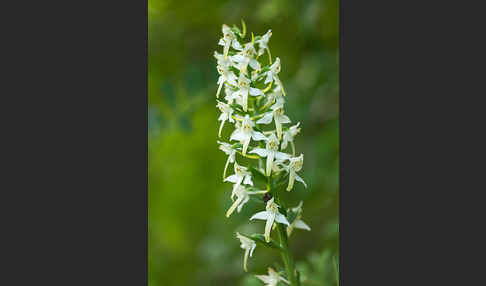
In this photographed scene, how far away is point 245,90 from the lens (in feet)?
5.23

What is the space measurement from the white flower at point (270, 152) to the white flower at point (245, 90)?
0.14 metres

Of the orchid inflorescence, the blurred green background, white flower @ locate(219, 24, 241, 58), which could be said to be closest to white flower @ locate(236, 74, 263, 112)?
the orchid inflorescence

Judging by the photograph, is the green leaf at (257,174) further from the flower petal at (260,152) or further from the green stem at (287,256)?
the green stem at (287,256)

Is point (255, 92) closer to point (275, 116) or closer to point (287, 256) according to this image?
point (275, 116)

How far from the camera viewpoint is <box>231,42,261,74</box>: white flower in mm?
1597

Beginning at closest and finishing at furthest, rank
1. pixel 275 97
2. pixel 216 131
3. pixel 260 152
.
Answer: pixel 260 152
pixel 275 97
pixel 216 131

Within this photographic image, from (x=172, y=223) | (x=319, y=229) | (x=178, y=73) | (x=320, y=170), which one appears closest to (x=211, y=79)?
(x=178, y=73)

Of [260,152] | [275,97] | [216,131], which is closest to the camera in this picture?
[260,152]

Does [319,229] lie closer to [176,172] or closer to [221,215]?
[221,215]

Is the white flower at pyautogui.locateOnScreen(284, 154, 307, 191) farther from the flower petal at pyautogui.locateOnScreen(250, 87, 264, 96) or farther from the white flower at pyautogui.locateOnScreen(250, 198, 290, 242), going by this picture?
the flower petal at pyautogui.locateOnScreen(250, 87, 264, 96)

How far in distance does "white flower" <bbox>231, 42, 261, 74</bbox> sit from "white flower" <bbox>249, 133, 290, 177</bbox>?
0.25m

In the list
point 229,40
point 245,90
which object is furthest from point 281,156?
point 229,40

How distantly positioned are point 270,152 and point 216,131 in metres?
1.74

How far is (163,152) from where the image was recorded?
3.51 metres
